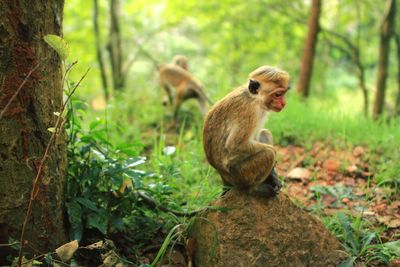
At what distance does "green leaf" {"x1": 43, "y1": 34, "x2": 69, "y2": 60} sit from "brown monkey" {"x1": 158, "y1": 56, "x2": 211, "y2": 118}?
4.97m

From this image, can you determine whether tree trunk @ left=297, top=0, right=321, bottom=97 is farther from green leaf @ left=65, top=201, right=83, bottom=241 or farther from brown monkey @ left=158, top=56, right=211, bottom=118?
green leaf @ left=65, top=201, right=83, bottom=241

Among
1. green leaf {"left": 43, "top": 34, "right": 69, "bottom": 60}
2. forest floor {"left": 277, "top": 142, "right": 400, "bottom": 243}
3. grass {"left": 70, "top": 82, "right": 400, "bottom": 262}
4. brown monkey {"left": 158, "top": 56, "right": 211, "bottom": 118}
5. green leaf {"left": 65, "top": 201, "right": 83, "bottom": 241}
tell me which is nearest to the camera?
green leaf {"left": 43, "top": 34, "right": 69, "bottom": 60}

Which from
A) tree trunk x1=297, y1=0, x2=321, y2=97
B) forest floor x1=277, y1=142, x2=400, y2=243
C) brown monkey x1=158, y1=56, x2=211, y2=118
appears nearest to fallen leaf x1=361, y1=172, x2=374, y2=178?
forest floor x1=277, y1=142, x2=400, y2=243

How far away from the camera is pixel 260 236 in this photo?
11.9 feet

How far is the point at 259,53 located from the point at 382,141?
8355 millimetres

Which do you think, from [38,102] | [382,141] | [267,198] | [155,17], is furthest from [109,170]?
[155,17]

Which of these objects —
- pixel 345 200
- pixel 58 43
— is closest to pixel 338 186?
pixel 345 200

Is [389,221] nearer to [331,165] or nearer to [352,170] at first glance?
[352,170]

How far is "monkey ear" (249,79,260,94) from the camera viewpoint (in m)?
3.76

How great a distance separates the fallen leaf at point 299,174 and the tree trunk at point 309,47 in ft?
13.7

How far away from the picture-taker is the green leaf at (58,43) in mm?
2740

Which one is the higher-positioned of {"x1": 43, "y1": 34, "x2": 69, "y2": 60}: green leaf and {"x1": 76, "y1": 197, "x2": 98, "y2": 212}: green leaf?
{"x1": 43, "y1": 34, "x2": 69, "y2": 60}: green leaf

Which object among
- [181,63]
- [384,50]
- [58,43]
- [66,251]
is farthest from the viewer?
[181,63]

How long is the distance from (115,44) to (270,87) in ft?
25.2
